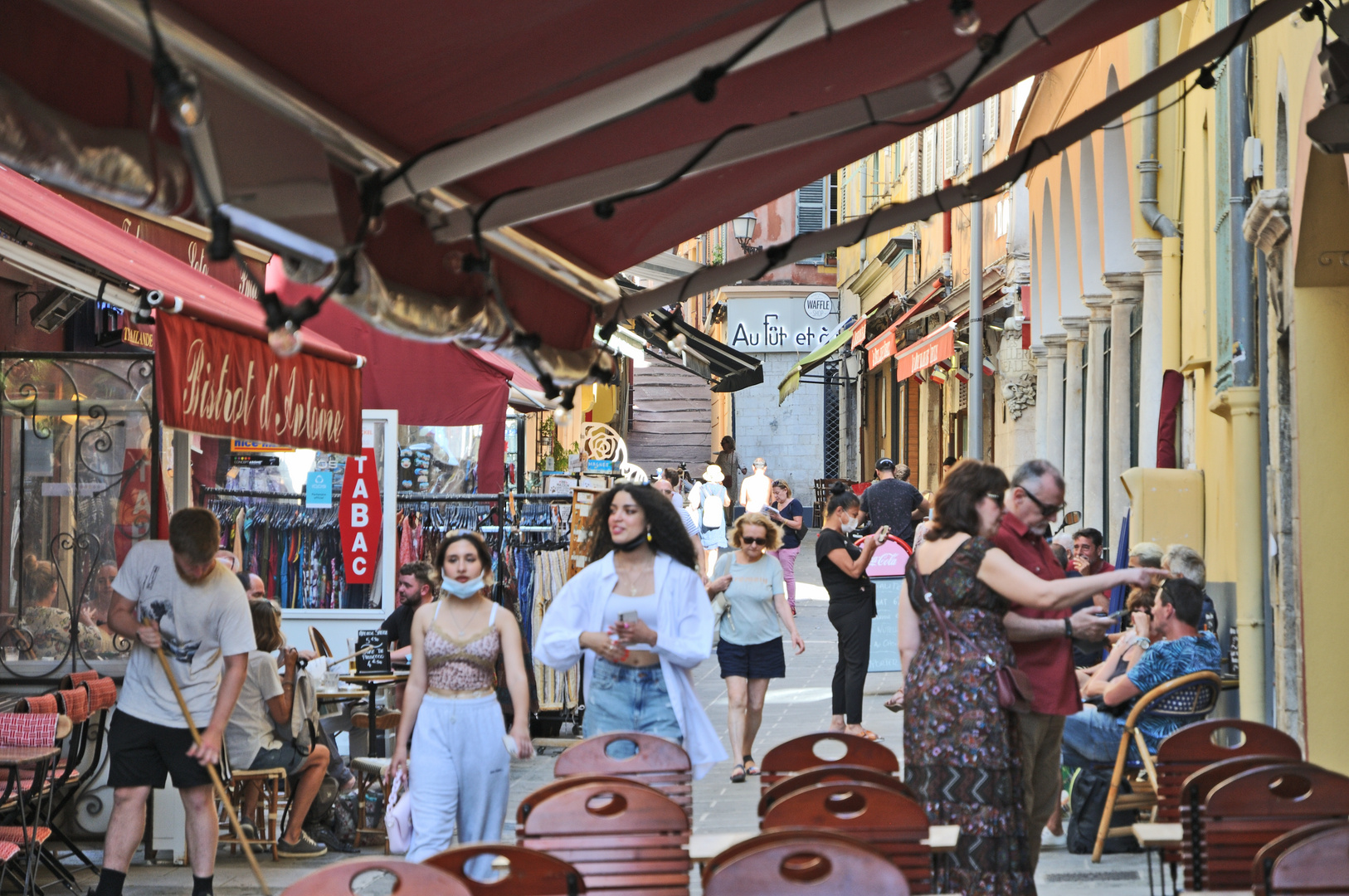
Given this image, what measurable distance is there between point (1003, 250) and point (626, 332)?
29.8 feet

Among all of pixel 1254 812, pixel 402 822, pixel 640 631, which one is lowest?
pixel 402 822

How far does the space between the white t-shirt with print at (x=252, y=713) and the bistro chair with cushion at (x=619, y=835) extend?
3.95m

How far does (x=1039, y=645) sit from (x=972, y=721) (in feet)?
1.93

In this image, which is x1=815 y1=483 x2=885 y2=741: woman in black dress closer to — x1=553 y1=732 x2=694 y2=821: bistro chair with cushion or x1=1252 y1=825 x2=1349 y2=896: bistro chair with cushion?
x1=553 y1=732 x2=694 y2=821: bistro chair with cushion

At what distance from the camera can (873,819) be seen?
181 inches

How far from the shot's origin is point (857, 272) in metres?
40.7

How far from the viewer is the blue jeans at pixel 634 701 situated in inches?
265

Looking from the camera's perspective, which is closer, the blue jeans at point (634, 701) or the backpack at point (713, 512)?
the blue jeans at point (634, 701)

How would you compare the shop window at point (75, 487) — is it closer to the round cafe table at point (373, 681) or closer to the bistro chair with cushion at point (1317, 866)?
the round cafe table at point (373, 681)

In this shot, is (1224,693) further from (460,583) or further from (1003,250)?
(1003,250)

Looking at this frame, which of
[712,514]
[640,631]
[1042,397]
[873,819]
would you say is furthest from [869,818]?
[1042,397]

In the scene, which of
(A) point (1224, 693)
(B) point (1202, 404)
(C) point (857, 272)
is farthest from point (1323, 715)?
(C) point (857, 272)

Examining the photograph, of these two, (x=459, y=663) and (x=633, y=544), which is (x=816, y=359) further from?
(x=459, y=663)

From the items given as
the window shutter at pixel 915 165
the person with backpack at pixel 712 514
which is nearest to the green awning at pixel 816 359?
the window shutter at pixel 915 165
